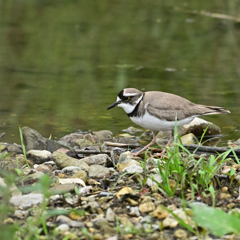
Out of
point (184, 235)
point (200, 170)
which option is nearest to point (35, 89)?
point (200, 170)

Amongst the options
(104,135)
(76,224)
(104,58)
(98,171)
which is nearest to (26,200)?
(76,224)

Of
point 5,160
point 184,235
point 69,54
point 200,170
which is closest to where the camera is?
point 184,235

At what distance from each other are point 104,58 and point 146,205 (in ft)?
26.5

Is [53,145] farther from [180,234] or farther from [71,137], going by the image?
[180,234]

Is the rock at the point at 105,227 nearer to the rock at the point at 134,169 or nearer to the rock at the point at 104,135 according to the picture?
the rock at the point at 134,169

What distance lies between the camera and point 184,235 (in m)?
3.67

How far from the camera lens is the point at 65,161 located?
5.39 metres

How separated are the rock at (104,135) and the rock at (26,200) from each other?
2.97 m

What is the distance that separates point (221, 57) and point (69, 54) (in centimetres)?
359

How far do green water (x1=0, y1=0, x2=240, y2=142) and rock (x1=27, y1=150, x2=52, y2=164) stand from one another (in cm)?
149

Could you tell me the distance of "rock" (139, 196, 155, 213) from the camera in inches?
162

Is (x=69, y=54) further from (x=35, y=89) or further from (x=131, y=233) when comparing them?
(x=131, y=233)

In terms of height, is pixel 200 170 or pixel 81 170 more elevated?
pixel 200 170

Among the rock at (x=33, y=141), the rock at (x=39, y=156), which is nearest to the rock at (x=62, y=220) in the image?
the rock at (x=39, y=156)
